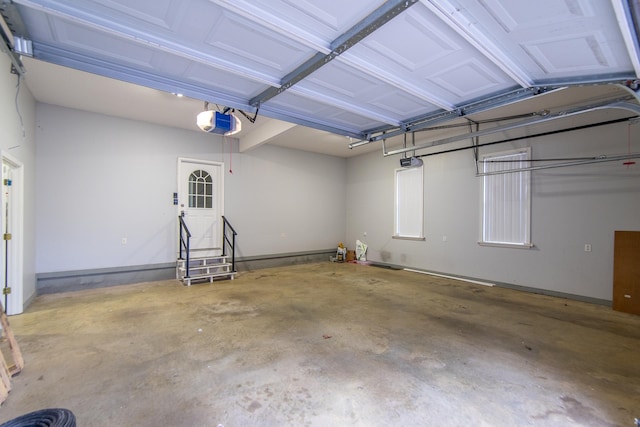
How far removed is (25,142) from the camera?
3980 millimetres

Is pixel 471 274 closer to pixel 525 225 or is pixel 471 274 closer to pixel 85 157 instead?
pixel 525 225

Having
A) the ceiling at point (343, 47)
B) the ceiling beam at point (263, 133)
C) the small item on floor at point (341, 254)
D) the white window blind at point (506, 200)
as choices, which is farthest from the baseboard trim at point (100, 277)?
the white window blind at point (506, 200)

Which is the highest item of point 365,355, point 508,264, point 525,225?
point 525,225

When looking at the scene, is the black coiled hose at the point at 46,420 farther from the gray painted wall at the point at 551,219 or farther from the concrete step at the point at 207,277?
the gray painted wall at the point at 551,219

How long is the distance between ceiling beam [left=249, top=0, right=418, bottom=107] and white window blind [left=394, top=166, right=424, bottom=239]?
5.00m

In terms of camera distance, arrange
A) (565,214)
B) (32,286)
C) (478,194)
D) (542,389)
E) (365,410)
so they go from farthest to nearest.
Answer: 1. (478,194)
2. (565,214)
3. (32,286)
4. (542,389)
5. (365,410)

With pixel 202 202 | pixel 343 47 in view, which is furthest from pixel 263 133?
pixel 343 47

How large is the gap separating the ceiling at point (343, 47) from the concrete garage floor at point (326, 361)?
8.15 ft

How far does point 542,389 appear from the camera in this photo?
86.9 inches

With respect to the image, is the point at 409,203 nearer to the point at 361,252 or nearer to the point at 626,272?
the point at 361,252

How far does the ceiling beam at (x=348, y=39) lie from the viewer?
1.70 m

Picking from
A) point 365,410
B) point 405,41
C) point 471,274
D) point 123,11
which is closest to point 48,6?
point 123,11

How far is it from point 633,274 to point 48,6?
683 cm

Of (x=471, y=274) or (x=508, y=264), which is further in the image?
(x=471, y=274)
